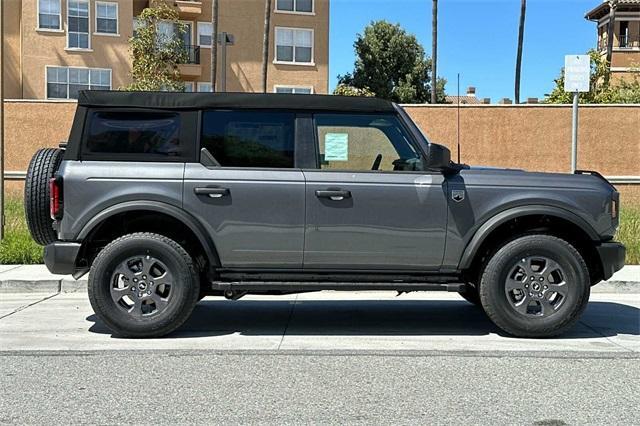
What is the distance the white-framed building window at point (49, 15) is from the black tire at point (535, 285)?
31927mm

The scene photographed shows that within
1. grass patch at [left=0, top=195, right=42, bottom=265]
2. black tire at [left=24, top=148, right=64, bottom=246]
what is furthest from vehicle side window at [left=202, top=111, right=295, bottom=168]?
grass patch at [left=0, top=195, right=42, bottom=265]

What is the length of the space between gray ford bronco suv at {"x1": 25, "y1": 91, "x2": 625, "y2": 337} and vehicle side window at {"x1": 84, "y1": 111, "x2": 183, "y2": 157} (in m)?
0.01

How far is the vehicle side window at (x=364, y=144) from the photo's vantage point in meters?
6.44

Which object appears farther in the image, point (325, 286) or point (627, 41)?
point (627, 41)

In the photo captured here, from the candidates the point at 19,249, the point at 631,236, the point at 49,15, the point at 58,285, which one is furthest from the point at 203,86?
the point at 58,285

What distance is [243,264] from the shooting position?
6.37 metres

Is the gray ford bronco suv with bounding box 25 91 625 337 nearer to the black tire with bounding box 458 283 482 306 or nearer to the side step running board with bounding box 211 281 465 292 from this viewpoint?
the side step running board with bounding box 211 281 465 292

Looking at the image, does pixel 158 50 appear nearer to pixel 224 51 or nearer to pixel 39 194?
pixel 224 51

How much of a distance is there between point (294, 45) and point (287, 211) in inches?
1253

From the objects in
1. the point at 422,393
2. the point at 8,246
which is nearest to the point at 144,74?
the point at 8,246

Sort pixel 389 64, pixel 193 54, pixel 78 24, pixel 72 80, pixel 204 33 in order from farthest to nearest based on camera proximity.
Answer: pixel 389 64, pixel 204 33, pixel 193 54, pixel 78 24, pixel 72 80

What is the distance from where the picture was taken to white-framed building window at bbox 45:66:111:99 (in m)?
33.5

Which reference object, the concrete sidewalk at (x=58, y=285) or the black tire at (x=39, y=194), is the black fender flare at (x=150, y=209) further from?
the concrete sidewalk at (x=58, y=285)

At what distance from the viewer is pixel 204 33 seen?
121ft
